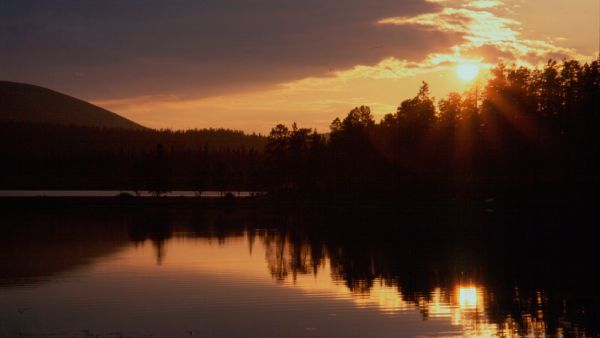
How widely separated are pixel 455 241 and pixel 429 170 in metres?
60.4

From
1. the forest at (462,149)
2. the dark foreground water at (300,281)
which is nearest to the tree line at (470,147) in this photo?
the forest at (462,149)

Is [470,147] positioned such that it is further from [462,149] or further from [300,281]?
[300,281]

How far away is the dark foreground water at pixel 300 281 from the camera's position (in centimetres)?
2798

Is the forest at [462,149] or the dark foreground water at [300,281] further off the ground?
the forest at [462,149]

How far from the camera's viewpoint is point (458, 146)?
117m

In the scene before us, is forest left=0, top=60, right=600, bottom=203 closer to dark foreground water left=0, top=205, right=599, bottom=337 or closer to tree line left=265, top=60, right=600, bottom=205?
tree line left=265, top=60, right=600, bottom=205

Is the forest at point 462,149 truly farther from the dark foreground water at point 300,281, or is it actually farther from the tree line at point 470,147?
the dark foreground water at point 300,281

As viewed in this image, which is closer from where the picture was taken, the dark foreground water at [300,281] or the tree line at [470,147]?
the dark foreground water at [300,281]

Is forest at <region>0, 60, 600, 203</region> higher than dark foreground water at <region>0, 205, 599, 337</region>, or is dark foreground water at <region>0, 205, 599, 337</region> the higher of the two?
forest at <region>0, 60, 600, 203</region>

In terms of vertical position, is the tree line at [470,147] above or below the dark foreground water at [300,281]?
above

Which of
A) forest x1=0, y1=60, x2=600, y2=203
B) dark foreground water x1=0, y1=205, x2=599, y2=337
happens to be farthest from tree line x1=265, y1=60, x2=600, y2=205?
dark foreground water x1=0, y1=205, x2=599, y2=337

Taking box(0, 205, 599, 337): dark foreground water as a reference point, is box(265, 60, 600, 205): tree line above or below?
above

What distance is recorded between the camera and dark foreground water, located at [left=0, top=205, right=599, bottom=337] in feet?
91.8

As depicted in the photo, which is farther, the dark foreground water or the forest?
the forest
